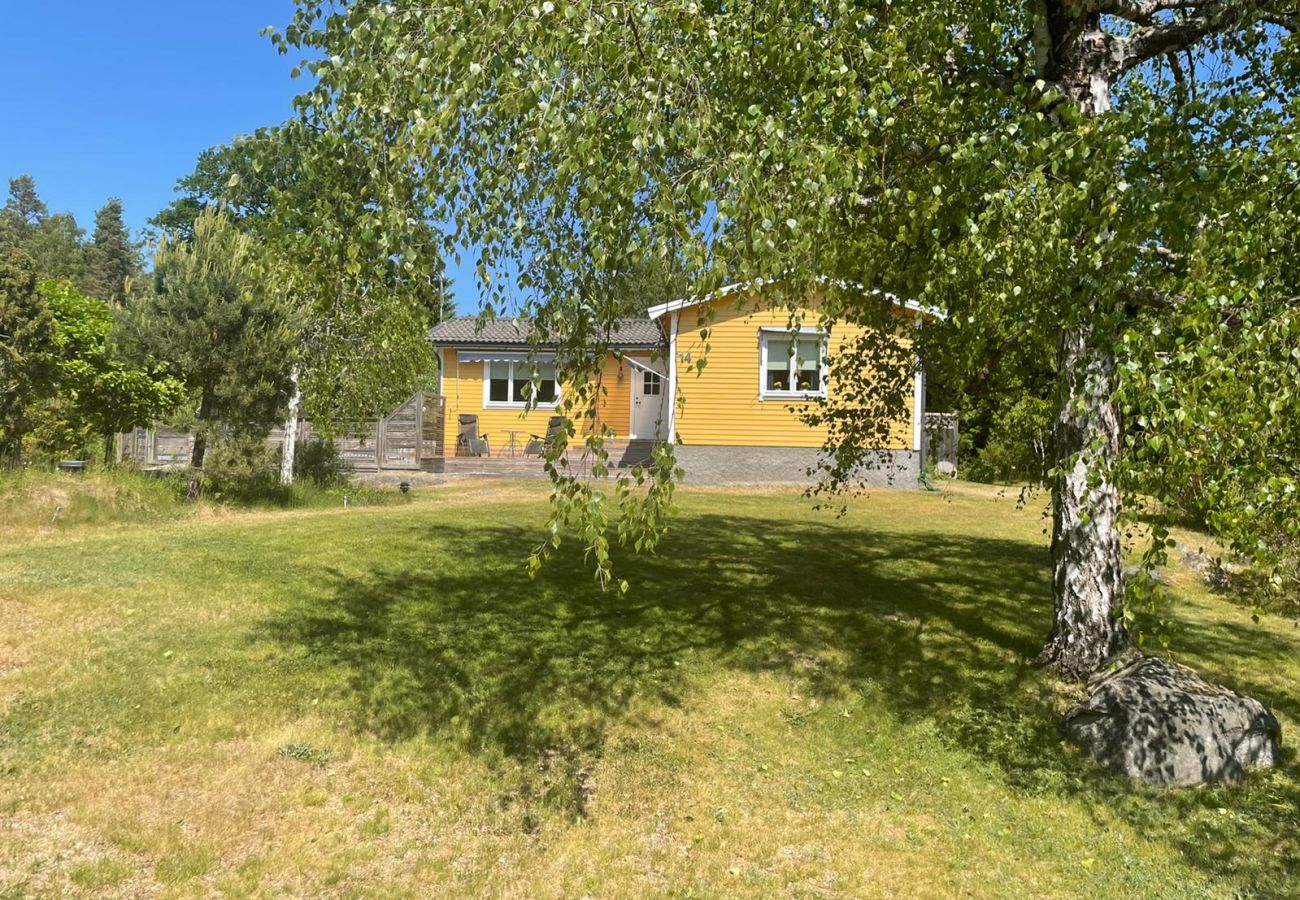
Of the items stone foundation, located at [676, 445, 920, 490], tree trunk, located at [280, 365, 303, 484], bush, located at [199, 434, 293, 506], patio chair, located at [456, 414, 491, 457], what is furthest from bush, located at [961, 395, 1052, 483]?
patio chair, located at [456, 414, 491, 457]

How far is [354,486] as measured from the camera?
716 inches

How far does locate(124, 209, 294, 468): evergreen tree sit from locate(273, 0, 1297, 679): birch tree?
10.7 m

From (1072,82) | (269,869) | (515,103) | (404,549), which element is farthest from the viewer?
(404,549)

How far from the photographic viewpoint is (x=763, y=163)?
3.97 meters

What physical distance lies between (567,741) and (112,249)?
106 metres

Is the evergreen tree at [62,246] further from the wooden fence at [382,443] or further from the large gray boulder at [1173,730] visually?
the large gray boulder at [1173,730]

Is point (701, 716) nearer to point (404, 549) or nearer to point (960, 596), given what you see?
point (960, 596)

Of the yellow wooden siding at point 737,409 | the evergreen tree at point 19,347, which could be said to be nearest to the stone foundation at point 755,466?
the yellow wooden siding at point 737,409

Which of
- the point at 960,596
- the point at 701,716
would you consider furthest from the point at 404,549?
the point at 960,596

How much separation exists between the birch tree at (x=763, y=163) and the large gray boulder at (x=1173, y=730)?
2.22 meters

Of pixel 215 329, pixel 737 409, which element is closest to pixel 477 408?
pixel 737 409

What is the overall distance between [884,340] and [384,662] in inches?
223

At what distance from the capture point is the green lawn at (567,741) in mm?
4449

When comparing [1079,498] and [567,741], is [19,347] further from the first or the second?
[1079,498]
